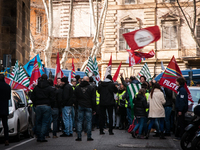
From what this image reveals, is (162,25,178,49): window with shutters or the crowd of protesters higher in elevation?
(162,25,178,49): window with shutters

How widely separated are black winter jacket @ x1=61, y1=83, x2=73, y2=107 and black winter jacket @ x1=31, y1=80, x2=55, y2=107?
1.36 meters

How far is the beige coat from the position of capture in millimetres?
13453

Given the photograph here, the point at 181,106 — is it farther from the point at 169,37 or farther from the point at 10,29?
the point at 169,37

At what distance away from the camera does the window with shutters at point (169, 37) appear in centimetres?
3653

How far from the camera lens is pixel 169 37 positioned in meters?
36.6

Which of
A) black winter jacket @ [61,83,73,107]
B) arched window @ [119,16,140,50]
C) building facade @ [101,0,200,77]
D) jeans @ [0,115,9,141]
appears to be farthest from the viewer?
arched window @ [119,16,140,50]

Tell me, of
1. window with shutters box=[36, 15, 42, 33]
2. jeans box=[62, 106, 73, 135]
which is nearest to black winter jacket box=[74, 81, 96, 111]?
jeans box=[62, 106, 73, 135]

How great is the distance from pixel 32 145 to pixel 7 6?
12811 mm

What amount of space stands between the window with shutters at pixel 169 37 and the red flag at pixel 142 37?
67.2ft

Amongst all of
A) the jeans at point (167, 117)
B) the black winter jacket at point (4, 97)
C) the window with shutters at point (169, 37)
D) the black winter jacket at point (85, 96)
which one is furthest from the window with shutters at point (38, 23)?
the black winter jacket at point (4, 97)

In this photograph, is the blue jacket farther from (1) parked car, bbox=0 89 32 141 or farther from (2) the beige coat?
(1) parked car, bbox=0 89 32 141

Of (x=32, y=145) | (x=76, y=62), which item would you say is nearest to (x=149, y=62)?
(x=76, y=62)

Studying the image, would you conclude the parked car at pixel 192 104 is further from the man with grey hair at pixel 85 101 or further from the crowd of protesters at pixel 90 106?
the man with grey hair at pixel 85 101

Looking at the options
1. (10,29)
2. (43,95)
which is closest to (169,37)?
(10,29)
